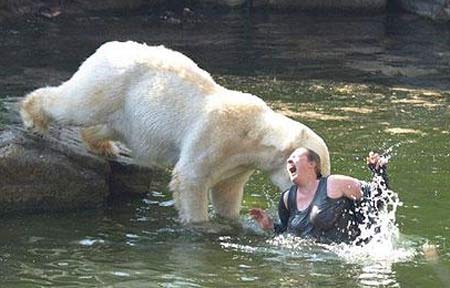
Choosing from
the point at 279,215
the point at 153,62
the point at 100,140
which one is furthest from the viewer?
the point at 100,140

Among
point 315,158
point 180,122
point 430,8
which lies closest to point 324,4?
point 430,8

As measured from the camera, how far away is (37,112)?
384 inches

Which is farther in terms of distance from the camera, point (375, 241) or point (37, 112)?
point (37, 112)

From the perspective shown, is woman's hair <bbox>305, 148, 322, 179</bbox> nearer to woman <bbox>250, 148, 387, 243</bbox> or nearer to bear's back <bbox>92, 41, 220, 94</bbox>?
woman <bbox>250, 148, 387, 243</bbox>

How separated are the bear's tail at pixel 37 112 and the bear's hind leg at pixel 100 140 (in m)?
0.39

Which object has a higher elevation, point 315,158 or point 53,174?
point 315,158

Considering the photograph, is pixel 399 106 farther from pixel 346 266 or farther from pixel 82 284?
pixel 82 284

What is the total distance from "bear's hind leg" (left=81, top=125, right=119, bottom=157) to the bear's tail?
0.39 m

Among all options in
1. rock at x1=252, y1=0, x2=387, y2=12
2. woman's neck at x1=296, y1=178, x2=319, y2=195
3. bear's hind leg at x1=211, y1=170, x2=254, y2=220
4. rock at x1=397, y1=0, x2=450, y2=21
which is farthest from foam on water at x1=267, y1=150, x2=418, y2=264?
rock at x1=252, y1=0, x2=387, y2=12

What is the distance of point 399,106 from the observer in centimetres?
1498

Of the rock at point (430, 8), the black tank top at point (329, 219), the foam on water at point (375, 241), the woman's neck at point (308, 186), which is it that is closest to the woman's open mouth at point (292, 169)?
the woman's neck at point (308, 186)

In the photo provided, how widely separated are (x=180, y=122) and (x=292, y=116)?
477cm

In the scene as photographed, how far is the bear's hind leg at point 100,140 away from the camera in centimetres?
966

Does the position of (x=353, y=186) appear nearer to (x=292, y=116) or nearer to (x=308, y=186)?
(x=308, y=186)
